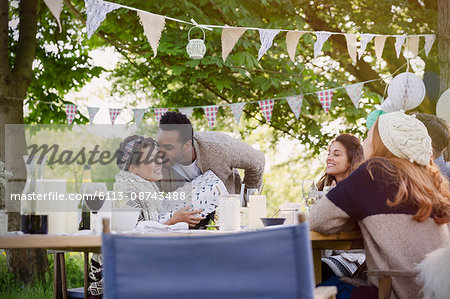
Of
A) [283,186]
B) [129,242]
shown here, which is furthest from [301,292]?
[283,186]

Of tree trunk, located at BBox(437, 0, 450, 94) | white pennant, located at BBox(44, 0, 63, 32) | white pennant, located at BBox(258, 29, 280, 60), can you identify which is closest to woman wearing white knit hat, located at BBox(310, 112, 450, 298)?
white pennant, located at BBox(44, 0, 63, 32)

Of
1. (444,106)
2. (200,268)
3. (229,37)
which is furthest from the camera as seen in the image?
(444,106)

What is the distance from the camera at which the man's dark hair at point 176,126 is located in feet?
13.7

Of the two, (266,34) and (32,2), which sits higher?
(32,2)

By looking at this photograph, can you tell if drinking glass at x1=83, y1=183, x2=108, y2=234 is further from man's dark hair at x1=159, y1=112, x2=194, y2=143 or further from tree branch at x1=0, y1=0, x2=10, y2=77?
tree branch at x1=0, y1=0, x2=10, y2=77

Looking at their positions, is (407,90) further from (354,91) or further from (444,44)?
(354,91)

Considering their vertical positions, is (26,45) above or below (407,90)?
above

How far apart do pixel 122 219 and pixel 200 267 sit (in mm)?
997

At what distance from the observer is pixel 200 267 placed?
157cm

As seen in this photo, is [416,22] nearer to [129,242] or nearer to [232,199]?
[232,199]

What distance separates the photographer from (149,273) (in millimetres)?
1575

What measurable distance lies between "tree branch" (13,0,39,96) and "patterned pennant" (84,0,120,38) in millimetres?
2457

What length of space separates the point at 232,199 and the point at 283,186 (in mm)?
18746

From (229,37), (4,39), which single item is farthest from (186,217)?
(4,39)
